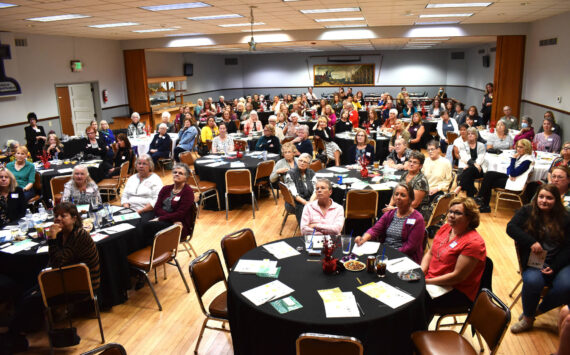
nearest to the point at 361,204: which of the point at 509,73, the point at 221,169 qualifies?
the point at 221,169

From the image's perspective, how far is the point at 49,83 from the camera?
11781mm

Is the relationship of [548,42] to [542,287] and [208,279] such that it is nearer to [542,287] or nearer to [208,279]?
[542,287]

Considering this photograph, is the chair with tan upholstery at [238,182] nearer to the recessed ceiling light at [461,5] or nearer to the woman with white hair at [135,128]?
the recessed ceiling light at [461,5]

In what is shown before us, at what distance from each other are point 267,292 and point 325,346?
67cm

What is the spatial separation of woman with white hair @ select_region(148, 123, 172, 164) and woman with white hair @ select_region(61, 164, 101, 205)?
4597mm

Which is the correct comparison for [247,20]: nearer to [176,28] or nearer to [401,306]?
[176,28]

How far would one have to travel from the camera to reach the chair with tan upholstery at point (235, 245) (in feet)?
12.9

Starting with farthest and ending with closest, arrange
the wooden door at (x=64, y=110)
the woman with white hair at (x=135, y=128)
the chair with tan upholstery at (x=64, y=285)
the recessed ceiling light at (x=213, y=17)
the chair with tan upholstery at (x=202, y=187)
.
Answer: the wooden door at (x=64, y=110) → the woman with white hair at (x=135, y=128) → the recessed ceiling light at (x=213, y=17) → the chair with tan upholstery at (x=202, y=187) → the chair with tan upholstery at (x=64, y=285)

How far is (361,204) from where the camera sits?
18.0ft

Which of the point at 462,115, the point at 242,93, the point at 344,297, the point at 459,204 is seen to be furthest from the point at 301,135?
the point at 242,93

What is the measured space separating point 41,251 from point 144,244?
1.10 metres

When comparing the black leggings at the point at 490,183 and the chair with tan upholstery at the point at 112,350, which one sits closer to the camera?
the chair with tan upholstery at the point at 112,350

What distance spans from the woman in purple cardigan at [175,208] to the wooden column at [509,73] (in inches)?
392

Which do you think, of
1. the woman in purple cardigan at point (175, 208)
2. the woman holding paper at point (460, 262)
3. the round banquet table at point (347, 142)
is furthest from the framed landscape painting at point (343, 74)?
the woman holding paper at point (460, 262)
